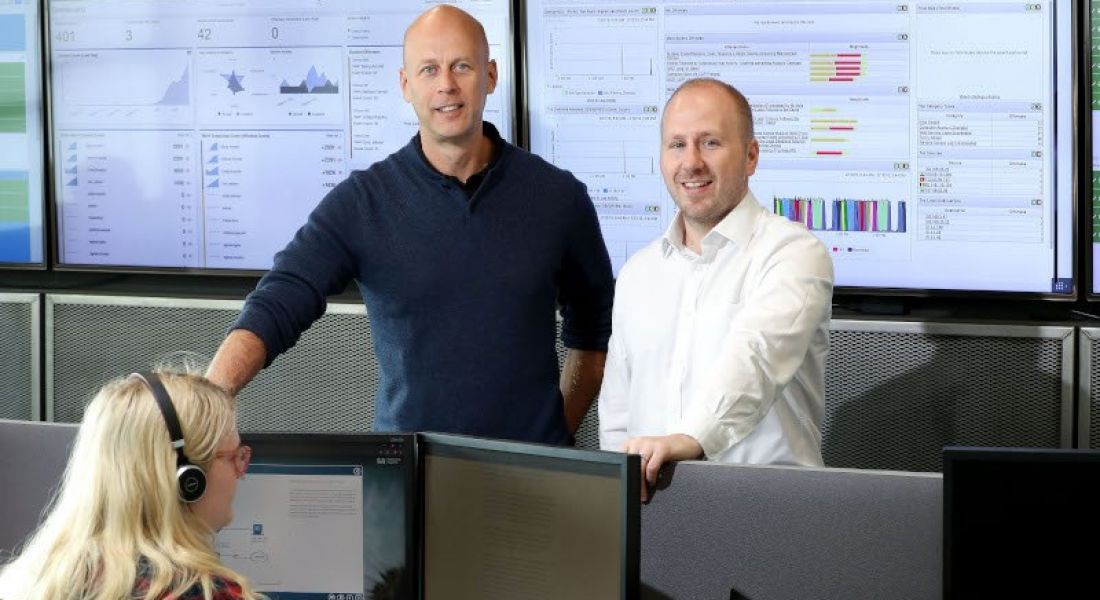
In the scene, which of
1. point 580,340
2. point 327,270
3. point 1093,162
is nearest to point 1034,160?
point 1093,162

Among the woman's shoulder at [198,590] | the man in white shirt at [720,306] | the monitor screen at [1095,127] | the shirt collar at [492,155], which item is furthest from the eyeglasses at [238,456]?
the monitor screen at [1095,127]

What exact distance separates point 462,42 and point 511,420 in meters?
0.65

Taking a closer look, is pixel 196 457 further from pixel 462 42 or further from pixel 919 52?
pixel 919 52

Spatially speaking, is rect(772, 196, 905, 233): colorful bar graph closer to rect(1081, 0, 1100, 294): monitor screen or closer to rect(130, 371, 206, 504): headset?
rect(1081, 0, 1100, 294): monitor screen

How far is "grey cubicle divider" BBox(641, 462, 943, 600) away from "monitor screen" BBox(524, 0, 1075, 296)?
149 cm

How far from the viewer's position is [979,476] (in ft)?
5.07

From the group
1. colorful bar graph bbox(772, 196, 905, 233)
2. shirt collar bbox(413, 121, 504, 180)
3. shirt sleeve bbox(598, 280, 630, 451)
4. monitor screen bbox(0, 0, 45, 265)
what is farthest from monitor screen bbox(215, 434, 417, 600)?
monitor screen bbox(0, 0, 45, 265)

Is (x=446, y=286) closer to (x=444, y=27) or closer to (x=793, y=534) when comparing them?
(x=444, y=27)

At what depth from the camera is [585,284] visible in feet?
8.50

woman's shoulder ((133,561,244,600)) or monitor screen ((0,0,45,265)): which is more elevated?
monitor screen ((0,0,45,265))

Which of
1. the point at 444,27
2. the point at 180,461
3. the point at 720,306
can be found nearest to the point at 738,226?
the point at 720,306

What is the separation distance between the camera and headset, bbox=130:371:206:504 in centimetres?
144

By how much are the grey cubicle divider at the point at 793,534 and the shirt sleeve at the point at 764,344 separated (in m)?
0.15

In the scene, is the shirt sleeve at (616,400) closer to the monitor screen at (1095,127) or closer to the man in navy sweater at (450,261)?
the man in navy sweater at (450,261)
